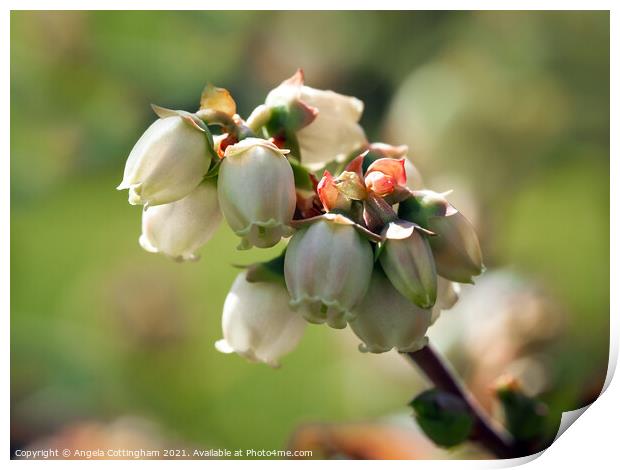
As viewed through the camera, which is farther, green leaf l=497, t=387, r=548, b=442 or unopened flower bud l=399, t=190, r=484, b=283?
green leaf l=497, t=387, r=548, b=442

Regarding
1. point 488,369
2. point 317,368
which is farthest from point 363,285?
point 317,368

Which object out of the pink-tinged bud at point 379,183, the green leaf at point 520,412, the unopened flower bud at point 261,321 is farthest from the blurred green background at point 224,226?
the pink-tinged bud at point 379,183

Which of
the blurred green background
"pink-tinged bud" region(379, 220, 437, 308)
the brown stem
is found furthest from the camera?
the blurred green background

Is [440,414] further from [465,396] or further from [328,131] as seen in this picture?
[328,131]

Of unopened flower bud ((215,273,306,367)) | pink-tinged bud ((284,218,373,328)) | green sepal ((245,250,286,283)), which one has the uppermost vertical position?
pink-tinged bud ((284,218,373,328))

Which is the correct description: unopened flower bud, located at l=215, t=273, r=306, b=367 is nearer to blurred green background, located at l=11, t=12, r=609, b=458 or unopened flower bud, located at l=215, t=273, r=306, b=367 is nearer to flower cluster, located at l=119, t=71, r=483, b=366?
flower cluster, located at l=119, t=71, r=483, b=366

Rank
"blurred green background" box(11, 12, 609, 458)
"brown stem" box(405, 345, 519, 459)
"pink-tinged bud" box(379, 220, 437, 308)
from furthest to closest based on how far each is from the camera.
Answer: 1. "blurred green background" box(11, 12, 609, 458)
2. "brown stem" box(405, 345, 519, 459)
3. "pink-tinged bud" box(379, 220, 437, 308)

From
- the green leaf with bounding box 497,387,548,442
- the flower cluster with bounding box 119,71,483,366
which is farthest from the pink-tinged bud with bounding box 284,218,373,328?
the green leaf with bounding box 497,387,548,442
